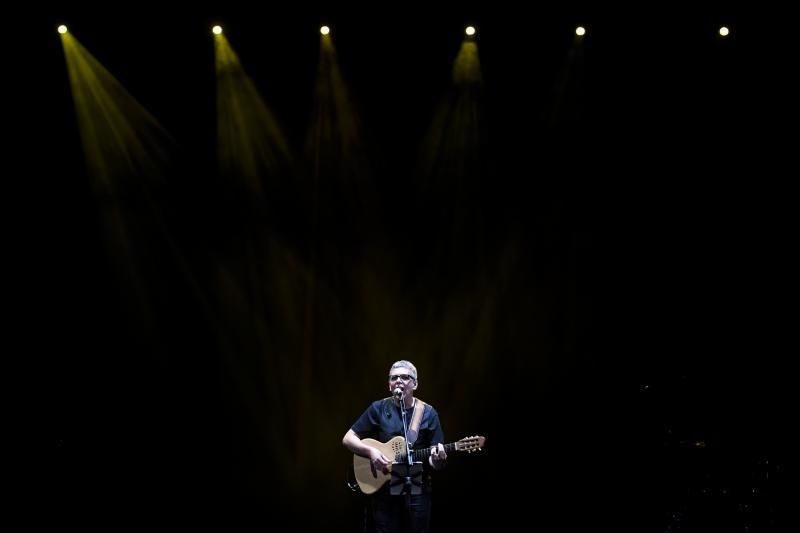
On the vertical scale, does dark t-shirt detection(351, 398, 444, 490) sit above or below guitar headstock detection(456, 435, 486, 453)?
above

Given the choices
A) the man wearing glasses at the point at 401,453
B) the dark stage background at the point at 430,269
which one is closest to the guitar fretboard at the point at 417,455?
the man wearing glasses at the point at 401,453

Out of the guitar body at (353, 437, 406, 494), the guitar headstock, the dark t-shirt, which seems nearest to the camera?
the guitar headstock

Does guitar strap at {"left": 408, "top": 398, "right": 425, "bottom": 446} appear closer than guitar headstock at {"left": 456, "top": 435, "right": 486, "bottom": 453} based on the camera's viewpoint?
No

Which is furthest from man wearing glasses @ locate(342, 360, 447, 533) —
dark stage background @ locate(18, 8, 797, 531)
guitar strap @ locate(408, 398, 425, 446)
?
dark stage background @ locate(18, 8, 797, 531)

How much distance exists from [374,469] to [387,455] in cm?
12

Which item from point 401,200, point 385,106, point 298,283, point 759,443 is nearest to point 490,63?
point 385,106

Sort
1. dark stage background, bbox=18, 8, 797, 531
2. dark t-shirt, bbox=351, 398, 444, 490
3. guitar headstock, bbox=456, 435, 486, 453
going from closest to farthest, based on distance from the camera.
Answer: guitar headstock, bbox=456, 435, 486, 453 < dark t-shirt, bbox=351, 398, 444, 490 < dark stage background, bbox=18, 8, 797, 531

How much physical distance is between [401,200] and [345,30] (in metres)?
1.48

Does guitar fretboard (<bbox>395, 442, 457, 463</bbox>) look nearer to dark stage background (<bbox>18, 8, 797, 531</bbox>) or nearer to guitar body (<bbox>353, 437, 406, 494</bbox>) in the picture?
guitar body (<bbox>353, 437, 406, 494</bbox>)

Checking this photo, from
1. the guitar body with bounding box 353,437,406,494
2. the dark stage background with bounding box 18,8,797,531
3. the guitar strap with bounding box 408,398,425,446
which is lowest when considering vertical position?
the guitar body with bounding box 353,437,406,494

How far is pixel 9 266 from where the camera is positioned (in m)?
6.35

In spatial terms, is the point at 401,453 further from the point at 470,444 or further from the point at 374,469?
the point at 470,444

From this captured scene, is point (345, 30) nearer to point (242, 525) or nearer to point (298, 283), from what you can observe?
point (298, 283)

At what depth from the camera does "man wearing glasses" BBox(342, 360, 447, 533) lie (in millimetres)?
4797
